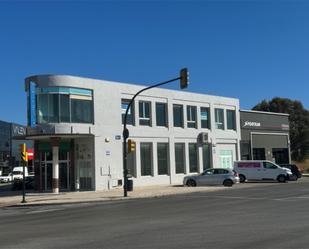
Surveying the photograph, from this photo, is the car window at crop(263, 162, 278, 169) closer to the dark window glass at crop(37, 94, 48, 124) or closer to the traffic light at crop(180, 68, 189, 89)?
the traffic light at crop(180, 68, 189, 89)

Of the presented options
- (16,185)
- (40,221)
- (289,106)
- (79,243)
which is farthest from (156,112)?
(289,106)

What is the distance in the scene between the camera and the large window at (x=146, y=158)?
4219cm

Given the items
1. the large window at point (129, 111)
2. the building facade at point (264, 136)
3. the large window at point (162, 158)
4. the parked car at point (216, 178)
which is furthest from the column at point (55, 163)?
the building facade at point (264, 136)

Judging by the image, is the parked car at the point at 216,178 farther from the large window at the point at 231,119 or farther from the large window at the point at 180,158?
the large window at the point at 231,119

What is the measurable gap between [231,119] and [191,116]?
684cm

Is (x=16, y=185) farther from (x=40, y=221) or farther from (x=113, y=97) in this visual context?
(x=40, y=221)

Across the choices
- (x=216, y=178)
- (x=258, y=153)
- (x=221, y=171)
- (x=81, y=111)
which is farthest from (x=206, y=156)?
(x=81, y=111)

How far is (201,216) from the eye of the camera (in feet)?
55.0

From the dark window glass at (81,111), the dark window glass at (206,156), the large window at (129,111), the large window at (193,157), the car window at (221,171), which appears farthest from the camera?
the dark window glass at (206,156)

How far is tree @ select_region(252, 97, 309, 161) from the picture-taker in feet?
311

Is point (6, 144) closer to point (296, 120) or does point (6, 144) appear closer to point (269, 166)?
point (296, 120)

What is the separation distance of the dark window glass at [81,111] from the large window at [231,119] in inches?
736

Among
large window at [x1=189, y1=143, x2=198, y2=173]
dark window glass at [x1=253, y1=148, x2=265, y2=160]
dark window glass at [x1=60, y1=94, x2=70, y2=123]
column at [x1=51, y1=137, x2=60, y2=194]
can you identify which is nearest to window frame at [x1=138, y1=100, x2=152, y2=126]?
large window at [x1=189, y1=143, x2=198, y2=173]

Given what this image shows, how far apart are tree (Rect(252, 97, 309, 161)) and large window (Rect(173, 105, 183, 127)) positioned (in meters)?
53.7
